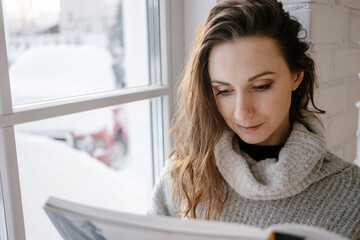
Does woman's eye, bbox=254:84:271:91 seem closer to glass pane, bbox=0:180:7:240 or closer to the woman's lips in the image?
the woman's lips

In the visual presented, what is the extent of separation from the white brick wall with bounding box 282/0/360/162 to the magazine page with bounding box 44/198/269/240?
75 centimetres

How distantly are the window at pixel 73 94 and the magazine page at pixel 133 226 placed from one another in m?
0.30

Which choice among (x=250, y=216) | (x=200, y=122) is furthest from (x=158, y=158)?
(x=250, y=216)

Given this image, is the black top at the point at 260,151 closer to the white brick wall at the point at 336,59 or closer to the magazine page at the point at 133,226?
the white brick wall at the point at 336,59

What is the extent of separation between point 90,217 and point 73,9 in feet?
2.26

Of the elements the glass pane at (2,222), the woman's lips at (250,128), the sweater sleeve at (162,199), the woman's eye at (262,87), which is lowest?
the sweater sleeve at (162,199)

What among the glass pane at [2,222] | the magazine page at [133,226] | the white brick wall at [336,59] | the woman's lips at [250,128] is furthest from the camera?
the white brick wall at [336,59]

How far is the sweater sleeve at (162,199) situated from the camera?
1.03m

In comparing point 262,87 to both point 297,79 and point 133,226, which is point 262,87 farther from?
point 133,226

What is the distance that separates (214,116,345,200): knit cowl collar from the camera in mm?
811

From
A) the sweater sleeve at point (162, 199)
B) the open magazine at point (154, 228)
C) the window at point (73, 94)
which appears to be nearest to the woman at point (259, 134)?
the sweater sleeve at point (162, 199)

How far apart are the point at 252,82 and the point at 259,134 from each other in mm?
125

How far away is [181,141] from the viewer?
1010mm

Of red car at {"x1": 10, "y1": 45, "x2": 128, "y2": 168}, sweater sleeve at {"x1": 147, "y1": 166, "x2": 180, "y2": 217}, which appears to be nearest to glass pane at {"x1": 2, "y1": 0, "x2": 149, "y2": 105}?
red car at {"x1": 10, "y1": 45, "x2": 128, "y2": 168}
